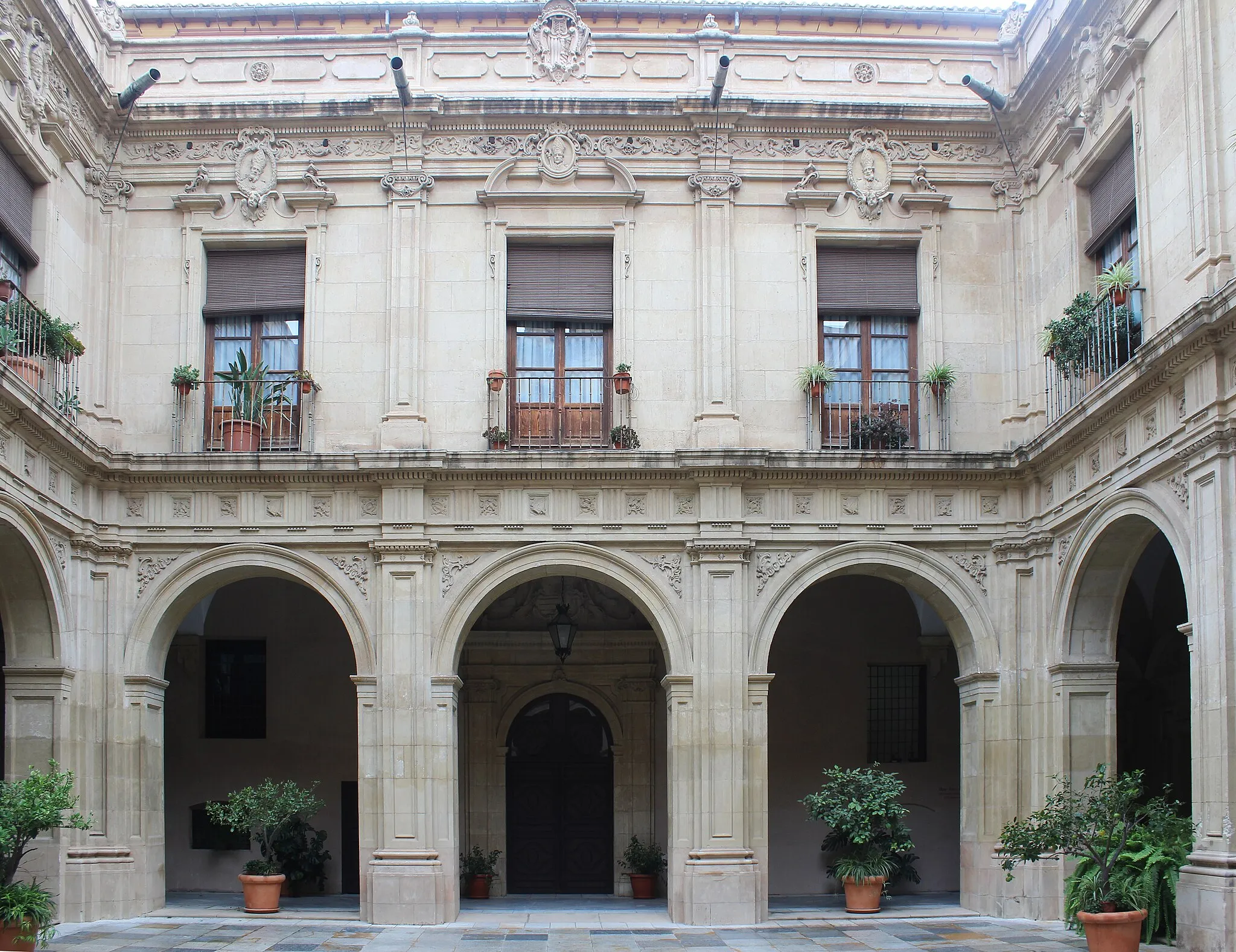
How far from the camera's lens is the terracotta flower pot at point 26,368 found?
1456cm

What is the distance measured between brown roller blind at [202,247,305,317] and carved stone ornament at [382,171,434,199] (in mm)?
1290

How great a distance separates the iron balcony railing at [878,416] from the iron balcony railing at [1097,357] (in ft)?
4.54

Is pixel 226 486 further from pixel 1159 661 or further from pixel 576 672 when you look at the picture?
pixel 1159 661

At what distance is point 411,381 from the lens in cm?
1698

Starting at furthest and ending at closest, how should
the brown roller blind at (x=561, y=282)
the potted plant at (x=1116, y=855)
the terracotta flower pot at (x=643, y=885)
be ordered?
the terracotta flower pot at (x=643, y=885), the brown roller blind at (x=561, y=282), the potted plant at (x=1116, y=855)

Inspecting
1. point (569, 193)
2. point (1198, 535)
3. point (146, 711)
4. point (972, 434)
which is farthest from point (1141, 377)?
point (146, 711)

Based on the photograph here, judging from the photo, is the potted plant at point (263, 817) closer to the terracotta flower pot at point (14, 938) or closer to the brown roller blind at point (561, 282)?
the terracotta flower pot at point (14, 938)

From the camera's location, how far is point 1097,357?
48.5ft

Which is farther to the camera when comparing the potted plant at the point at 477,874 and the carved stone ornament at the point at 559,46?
the potted plant at the point at 477,874

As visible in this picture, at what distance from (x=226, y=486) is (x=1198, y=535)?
10.1m

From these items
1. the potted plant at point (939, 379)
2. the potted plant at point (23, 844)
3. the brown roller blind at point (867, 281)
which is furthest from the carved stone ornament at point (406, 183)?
the potted plant at point (23, 844)

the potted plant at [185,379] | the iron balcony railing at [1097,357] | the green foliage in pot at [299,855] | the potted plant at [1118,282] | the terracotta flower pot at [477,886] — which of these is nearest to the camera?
the potted plant at [1118,282]

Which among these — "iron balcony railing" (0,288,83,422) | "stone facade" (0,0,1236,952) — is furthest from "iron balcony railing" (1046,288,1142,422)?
"iron balcony railing" (0,288,83,422)

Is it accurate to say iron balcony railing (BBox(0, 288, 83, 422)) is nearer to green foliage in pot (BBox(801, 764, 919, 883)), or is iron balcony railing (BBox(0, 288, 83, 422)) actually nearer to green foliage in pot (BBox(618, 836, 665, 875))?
green foliage in pot (BBox(618, 836, 665, 875))
